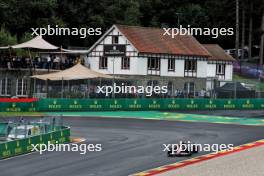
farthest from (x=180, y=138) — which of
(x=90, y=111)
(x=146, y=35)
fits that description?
(x=146, y=35)

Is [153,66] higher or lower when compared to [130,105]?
higher

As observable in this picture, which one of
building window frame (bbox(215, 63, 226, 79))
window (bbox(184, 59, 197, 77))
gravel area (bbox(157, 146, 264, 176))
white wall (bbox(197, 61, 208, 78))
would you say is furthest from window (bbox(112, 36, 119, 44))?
gravel area (bbox(157, 146, 264, 176))

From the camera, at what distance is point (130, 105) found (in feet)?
164

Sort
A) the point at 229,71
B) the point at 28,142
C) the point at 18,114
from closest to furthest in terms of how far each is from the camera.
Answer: the point at 28,142 → the point at 18,114 → the point at 229,71

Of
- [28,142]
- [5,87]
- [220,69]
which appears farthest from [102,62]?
[28,142]

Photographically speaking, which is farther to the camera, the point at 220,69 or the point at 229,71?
the point at 229,71

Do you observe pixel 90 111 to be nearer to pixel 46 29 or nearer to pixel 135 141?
pixel 135 141

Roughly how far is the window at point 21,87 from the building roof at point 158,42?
13.4 m

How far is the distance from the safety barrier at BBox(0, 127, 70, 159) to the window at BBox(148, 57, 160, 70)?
1377 inches

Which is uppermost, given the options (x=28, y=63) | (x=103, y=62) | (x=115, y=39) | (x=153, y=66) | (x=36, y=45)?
(x=115, y=39)

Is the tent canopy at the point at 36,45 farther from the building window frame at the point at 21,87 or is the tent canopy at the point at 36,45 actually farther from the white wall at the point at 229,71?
the white wall at the point at 229,71

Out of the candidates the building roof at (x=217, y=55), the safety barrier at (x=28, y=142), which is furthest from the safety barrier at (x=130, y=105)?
the building roof at (x=217, y=55)

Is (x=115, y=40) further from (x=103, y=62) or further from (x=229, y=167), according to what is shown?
(x=229, y=167)

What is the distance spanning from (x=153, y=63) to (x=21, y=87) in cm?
1556
